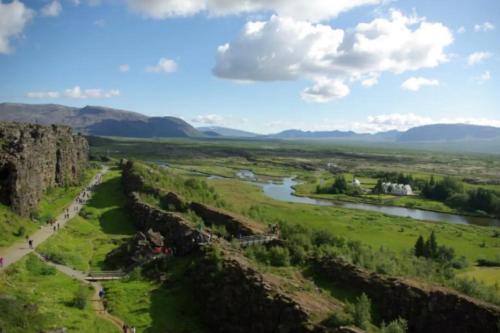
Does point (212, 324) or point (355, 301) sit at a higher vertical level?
point (355, 301)

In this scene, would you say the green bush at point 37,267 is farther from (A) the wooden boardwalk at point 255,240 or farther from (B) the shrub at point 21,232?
(A) the wooden boardwalk at point 255,240

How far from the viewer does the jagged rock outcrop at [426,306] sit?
36.4m

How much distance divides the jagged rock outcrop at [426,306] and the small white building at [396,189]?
451 feet

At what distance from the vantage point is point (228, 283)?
42125 millimetres

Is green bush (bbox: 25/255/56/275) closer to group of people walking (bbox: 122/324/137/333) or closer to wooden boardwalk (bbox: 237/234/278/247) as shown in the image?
group of people walking (bbox: 122/324/137/333)

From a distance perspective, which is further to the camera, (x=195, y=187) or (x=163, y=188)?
(x=195, y=187)

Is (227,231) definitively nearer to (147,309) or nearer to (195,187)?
(147,309)

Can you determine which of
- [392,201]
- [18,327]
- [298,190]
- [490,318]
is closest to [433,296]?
[490,318]

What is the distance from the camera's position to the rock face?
6531 centimetres

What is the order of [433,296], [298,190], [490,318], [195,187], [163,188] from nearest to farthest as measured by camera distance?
[490,318] → [433,296] → [163,188] → [195,187] → [298,190]

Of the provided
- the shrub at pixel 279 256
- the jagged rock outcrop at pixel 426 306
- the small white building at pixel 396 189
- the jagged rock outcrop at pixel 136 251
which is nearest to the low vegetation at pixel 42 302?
the jagged rock outcrop at pixel 136 251

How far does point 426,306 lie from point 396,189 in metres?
141

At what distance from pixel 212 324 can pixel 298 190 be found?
429ft

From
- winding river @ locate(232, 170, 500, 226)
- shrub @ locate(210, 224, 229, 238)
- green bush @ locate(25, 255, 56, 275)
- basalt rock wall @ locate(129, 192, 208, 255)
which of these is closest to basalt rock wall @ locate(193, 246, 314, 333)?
basalt rock wall @ locate(129, 192, 208, 255)
